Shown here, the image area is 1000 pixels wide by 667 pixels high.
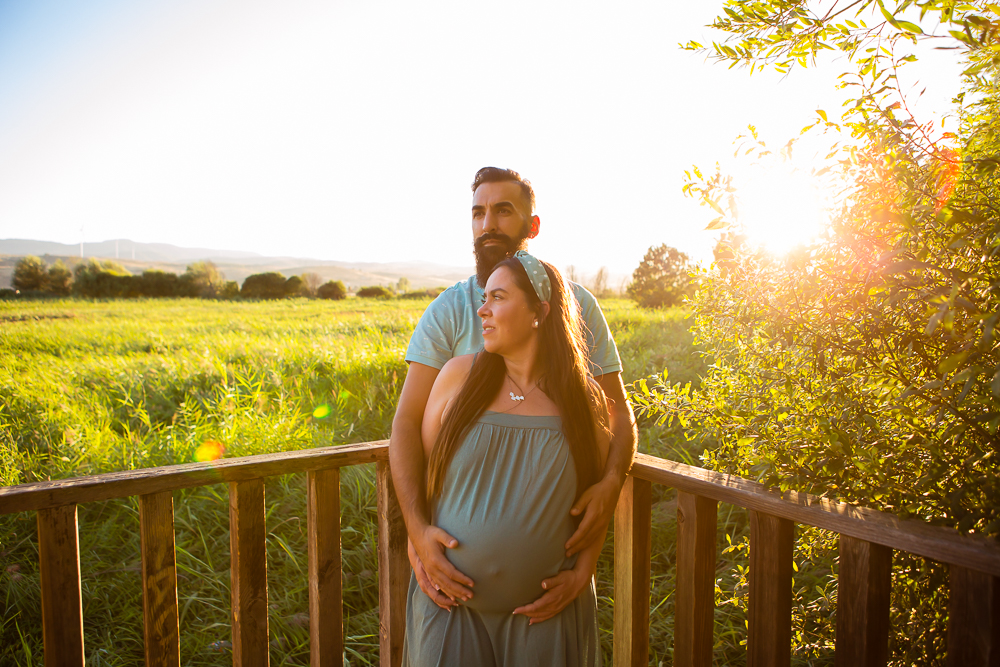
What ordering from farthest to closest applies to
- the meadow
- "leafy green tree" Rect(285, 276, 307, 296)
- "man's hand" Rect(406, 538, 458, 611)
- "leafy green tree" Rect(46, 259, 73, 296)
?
"leafy green tree" Rect(285, 276, 307, 296) < "leafy green tree" Rect(46, 259, 73, 296) < the meadow < "man's hand" Rect(406, 538, 458, 611)

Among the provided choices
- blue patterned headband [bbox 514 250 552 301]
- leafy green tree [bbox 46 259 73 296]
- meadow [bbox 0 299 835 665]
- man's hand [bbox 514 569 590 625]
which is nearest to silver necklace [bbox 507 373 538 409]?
blue patterned headband [bbox 514 250 552 301]

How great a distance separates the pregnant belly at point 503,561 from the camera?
1545 mm

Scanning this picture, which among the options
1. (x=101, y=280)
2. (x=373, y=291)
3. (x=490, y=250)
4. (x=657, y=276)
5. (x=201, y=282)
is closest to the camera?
(x=490, y=250)

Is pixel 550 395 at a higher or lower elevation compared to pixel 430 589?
higher

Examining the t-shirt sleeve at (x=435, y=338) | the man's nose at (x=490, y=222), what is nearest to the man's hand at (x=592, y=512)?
the t-shirt sleeve at (x=435, y=338)

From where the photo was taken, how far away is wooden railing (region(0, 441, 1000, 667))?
122 cm

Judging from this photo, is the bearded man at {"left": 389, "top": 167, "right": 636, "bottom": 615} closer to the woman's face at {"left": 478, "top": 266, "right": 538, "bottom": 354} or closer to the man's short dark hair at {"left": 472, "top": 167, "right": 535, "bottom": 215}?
the man's short dark hair at {"left": 472, "top": 167, "right": 535, "bottom": 215}

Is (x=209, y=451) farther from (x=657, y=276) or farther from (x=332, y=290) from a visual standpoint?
(x=332, y=290)

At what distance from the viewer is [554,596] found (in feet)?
5.15

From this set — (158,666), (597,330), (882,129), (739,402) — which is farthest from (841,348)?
(158,666)

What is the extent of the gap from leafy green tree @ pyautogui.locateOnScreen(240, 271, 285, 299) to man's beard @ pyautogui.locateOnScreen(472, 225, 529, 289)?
29.0 m

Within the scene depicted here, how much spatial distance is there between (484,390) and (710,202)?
99 cm

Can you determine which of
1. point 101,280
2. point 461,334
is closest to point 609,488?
point 461,334

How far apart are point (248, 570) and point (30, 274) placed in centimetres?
2494
